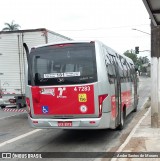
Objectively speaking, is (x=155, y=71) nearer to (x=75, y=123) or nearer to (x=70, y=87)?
(x=70, y=87)

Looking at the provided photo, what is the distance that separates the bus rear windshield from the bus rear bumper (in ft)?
3.24

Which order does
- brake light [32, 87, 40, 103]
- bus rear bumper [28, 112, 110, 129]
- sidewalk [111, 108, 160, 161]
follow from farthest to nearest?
brake light [32, 87, 40, 103], bus rear bumper [28, 112, 110, 129], sidewalk [111, 108, 160, 161]

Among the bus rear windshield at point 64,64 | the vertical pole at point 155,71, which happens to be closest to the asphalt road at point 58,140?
the vertical pole at point 155,71

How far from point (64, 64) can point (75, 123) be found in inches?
64.6

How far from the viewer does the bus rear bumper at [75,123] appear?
946 cm

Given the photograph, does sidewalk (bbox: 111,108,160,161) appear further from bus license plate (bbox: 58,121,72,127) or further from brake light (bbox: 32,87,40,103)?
brake light (bbox: 32,87,40,103)

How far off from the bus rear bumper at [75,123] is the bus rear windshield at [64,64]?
0.99 metres

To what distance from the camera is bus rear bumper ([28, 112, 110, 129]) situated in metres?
9.46

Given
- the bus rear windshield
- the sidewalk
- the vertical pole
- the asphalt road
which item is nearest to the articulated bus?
the bus rear windshield

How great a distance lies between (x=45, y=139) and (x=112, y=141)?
202 cm

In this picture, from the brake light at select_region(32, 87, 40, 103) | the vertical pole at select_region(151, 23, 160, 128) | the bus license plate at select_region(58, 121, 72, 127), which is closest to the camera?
the bus license plate at select_region(58, 121, 72, 127)

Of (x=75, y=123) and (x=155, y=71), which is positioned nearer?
(x=75, y=123)

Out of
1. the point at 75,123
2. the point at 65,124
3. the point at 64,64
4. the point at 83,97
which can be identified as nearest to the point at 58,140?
the point at 65,124

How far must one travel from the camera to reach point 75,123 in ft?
31.4
